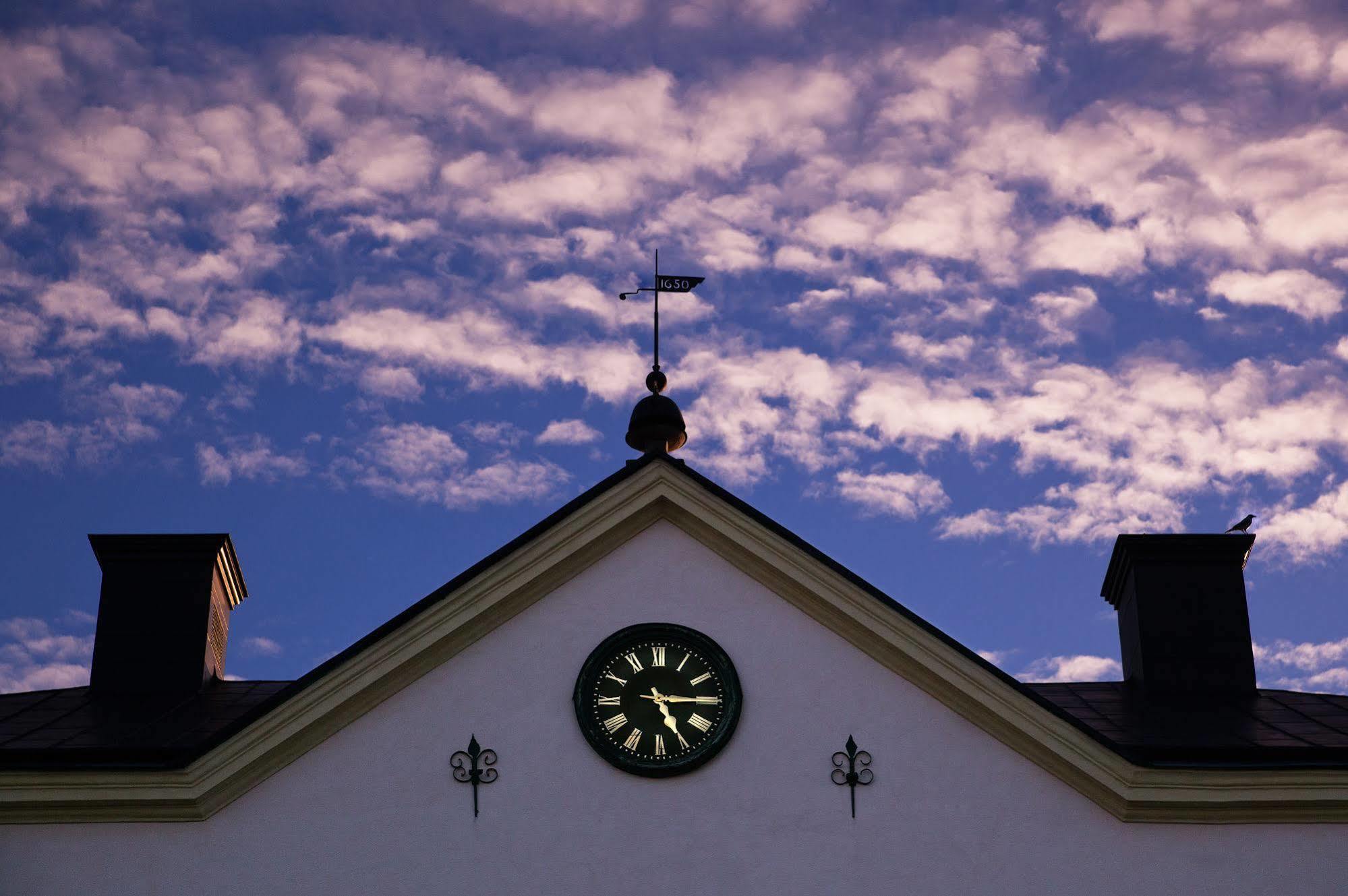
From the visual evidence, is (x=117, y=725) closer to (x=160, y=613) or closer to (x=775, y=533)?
(x=160, y=613)

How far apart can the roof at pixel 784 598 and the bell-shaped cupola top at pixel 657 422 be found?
213 centimetres

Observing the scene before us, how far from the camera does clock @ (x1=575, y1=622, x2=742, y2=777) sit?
17.0 m

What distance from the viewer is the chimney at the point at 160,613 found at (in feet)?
68.5

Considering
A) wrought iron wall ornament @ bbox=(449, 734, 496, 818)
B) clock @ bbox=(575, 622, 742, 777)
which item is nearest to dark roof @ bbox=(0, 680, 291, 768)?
wrought iron wall ornament @ bbox=(449, 734, 496, 818)

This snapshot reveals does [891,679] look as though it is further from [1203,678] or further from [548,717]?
[1203,678]

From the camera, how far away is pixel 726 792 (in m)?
16.9

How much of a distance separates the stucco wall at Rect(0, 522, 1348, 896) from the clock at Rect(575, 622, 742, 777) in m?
0.18

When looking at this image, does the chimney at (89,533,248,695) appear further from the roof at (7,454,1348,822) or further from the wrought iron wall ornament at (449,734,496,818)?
the wrought iron wall ornament at (449,734,496,818)

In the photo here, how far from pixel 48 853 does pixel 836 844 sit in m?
7.79

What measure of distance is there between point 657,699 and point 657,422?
4003 millimetres

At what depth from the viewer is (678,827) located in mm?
16766

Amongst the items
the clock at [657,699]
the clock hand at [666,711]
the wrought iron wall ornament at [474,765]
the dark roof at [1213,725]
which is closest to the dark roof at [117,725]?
the wrought iron wall ornament at [474,765]

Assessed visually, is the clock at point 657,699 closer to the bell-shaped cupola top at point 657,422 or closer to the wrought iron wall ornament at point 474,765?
the wrought iron wall ornament at point 474,765

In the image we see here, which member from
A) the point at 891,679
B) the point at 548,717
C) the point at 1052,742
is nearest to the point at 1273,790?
the point at 1052,742
